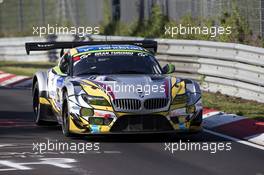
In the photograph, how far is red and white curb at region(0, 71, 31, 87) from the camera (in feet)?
81.4

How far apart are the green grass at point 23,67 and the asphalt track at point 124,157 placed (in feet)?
41.5

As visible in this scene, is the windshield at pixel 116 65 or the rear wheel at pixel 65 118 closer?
the rear wheel at pixel 65 118

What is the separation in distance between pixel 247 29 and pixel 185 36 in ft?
10.4

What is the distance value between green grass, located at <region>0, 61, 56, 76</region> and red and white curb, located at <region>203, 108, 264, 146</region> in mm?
12056

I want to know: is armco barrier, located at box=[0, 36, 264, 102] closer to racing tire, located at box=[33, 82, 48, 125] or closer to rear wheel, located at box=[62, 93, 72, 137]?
racing tire, located at box=[33, 82, 48, 125]

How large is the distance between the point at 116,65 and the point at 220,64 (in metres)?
5.56

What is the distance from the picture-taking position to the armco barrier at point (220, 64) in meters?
18.0

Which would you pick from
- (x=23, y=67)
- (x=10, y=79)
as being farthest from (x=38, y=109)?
(x=23, y=67)

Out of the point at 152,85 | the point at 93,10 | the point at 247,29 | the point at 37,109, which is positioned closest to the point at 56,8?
the point at 93,10

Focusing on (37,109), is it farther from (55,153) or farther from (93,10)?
(93,10)

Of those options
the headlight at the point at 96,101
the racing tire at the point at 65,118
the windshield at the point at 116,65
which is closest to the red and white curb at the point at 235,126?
the windshield at the point at 116,65

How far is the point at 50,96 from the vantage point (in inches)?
602

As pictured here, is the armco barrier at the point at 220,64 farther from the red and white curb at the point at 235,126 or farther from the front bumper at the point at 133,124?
the front bumper at the point at 133,124

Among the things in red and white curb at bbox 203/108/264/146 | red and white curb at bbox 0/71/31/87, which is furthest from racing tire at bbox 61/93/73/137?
red and white curb at bbox 0/71/31/87
